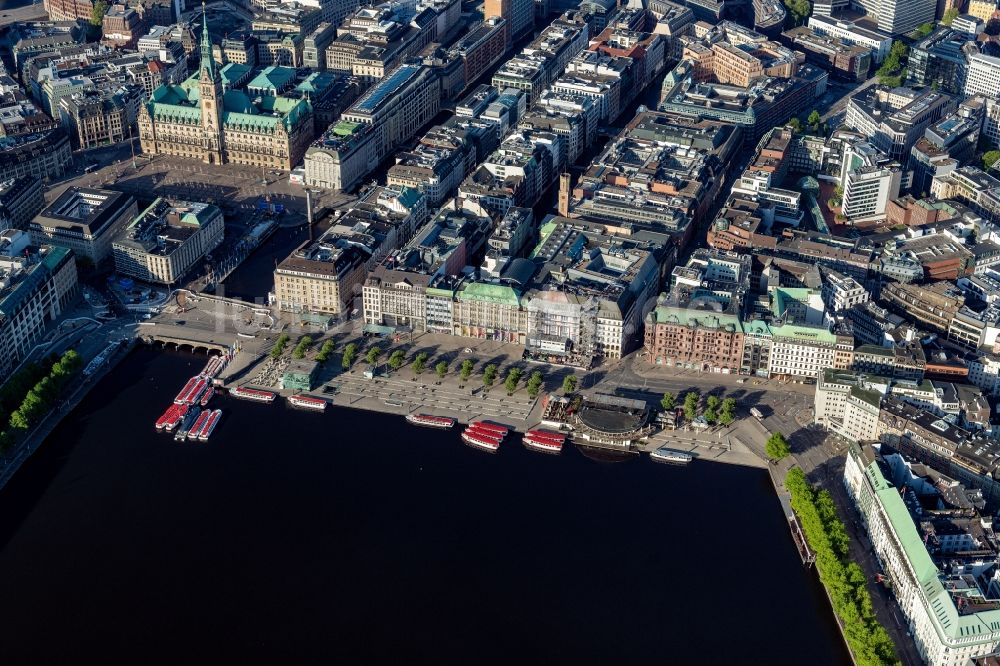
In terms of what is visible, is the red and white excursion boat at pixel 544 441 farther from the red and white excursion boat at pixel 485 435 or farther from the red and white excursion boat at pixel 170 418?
the red and white excursion boat at pixel 170 418

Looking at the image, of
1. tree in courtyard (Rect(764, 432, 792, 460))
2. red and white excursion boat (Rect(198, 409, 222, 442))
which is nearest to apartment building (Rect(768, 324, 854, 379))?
tree in courtyard (Rect(764, 432, 792, 460))

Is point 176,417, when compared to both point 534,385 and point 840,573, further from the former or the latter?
point 840,573

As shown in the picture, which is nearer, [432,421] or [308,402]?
[432,421]

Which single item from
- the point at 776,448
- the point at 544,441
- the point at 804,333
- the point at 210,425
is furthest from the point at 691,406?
the point at 210,425

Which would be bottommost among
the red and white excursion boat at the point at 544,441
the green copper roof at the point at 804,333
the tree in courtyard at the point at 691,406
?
the red and white excursion boat at the point at 544,441

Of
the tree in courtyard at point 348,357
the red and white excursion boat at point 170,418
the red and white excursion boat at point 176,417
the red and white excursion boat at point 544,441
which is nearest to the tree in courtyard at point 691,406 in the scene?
the red and white excursion boat at point 544,441

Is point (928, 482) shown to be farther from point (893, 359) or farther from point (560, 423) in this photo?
point (560, 423)
